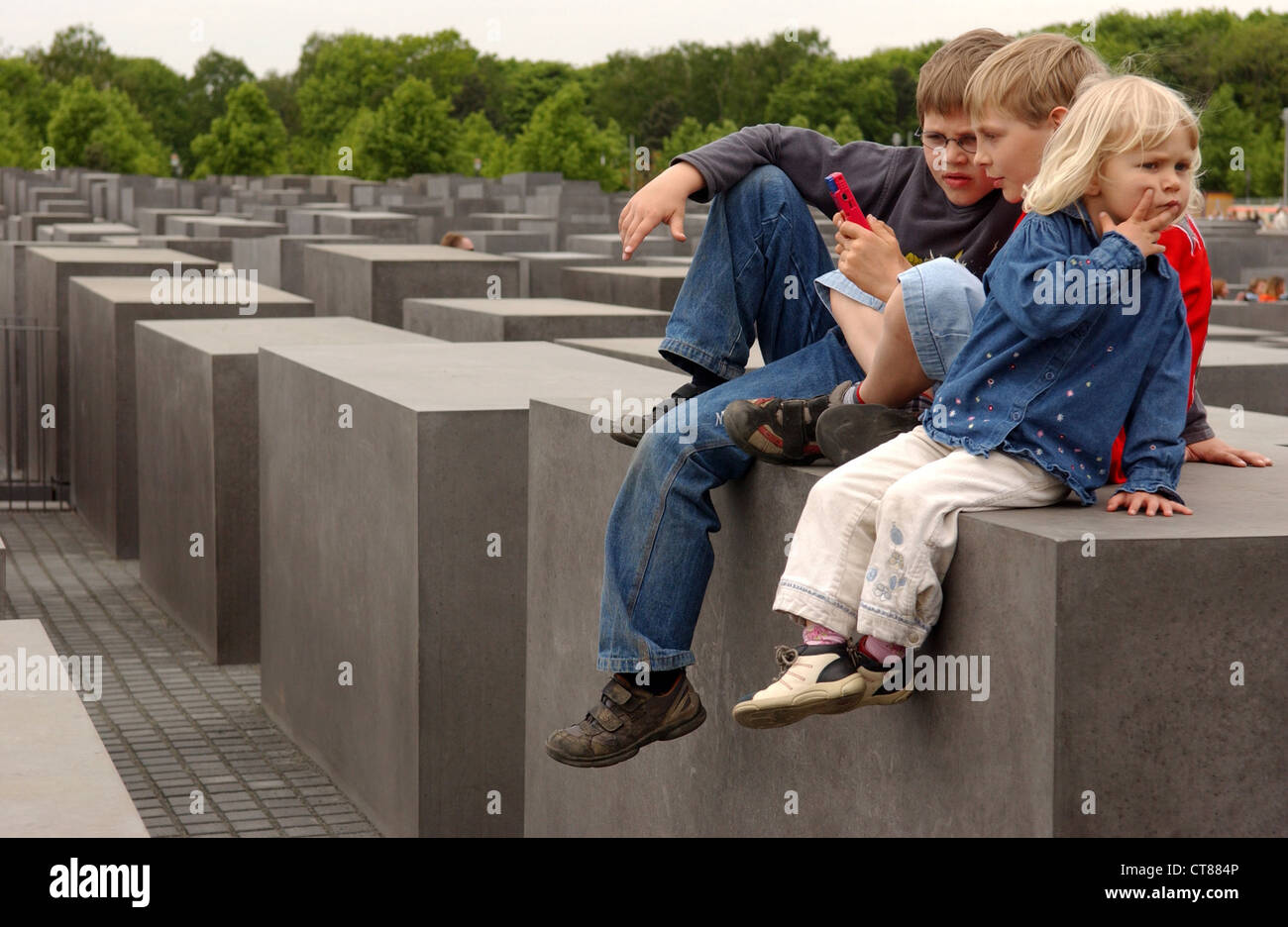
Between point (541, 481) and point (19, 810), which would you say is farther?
point (541, 481)

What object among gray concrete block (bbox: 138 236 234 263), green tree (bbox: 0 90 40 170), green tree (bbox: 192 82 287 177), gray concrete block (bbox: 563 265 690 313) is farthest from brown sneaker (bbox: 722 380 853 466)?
green tree (bbox: 0 90 40 170)

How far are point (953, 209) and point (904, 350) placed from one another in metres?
0.62

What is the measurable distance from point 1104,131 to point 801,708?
1.27 m

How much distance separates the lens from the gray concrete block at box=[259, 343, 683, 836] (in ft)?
21.8

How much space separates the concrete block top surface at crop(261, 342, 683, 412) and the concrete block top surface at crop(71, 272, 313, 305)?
4045 millimetres

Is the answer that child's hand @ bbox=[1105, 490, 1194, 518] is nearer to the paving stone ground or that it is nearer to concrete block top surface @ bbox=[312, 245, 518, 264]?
the paving stone ground

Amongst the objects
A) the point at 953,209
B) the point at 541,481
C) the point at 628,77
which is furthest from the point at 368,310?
the point at 628,77

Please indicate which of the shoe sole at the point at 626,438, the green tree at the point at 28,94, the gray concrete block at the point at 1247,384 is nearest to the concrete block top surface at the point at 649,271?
the gray concrete block at the point at 1247,384

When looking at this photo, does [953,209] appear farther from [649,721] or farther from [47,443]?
[47,443]

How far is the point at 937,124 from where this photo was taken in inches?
165

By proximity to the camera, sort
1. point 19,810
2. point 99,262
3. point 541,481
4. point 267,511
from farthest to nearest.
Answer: point 99,262, point 267,511, point 541,481, point 19,810

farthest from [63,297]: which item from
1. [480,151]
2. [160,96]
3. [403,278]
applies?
[160,96]
